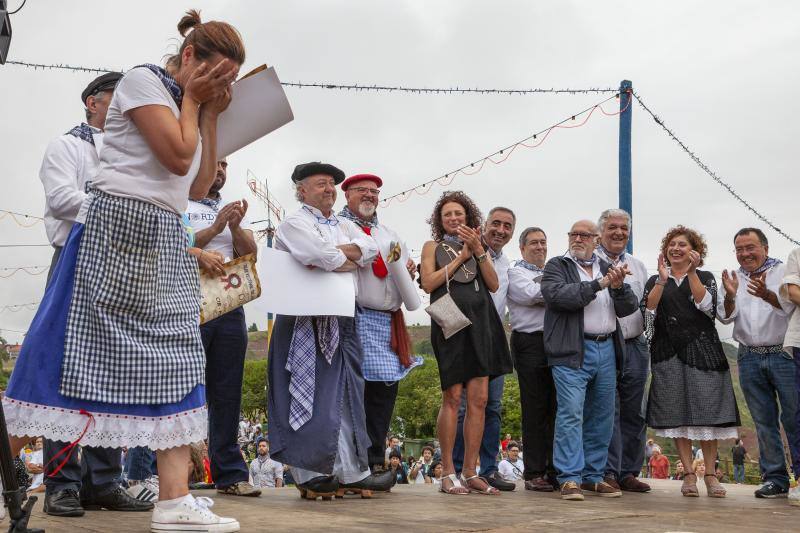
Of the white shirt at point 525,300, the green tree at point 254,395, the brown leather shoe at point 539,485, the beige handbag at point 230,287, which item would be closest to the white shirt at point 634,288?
the white shirt at point 525,300

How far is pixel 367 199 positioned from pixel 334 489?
6.54 feet

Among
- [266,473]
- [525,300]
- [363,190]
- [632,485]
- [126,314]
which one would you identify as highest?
[363,190]

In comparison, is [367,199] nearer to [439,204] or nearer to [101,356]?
[439,204]

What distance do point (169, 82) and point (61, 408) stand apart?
1235mm

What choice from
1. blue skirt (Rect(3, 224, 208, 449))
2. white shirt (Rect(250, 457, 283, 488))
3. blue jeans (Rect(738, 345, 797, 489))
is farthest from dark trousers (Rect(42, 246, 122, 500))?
white shirt (Rect(250, 457, 283, 488))

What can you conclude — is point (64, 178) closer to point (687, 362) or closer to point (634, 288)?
point (634, 288)

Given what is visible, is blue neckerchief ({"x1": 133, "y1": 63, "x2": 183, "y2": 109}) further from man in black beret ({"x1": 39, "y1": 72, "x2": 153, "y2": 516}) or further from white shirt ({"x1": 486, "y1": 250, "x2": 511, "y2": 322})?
white shirt ({"x1": 486, "y1": 250, "x2": 511, "y2": 322})

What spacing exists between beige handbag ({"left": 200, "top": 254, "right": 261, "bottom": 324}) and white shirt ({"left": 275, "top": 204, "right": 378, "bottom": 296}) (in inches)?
28.5

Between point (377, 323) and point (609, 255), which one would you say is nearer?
point (377, 323)

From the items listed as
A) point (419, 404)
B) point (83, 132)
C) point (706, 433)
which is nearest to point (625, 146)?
point (706, 433)

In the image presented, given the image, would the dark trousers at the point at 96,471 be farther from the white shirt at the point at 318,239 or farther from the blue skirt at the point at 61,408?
the white shirt at the point at 318,239

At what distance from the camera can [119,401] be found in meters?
3.08

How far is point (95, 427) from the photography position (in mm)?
3076

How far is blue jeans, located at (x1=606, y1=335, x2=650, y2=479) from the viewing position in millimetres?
6668
